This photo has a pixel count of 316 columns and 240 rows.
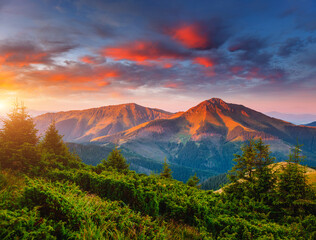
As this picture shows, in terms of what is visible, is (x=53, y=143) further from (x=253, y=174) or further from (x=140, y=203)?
(x=253, y=174)

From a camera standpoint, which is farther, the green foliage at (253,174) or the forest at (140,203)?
the green foliage at (253,174)

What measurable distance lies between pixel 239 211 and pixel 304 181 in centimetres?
545

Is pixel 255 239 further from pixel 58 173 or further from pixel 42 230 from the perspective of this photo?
pixel 58 173

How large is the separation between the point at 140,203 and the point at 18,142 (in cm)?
1438

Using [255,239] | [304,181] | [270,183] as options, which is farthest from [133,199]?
[304,181]

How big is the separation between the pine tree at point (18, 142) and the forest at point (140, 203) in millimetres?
64

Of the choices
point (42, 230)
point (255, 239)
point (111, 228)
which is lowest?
point (255, 239)

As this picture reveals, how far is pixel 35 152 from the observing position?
48.3ft

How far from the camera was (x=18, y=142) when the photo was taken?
15.4 meters

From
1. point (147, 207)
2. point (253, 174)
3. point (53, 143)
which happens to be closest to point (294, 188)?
point (253, 174)

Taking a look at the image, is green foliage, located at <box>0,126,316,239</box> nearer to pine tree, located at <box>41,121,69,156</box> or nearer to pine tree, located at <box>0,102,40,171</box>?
pine tree, located at <box>0,102,40,171</box>

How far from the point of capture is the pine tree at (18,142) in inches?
539

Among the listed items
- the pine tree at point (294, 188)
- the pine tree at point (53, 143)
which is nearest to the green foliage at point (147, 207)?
the pine tree at point (294, 188)

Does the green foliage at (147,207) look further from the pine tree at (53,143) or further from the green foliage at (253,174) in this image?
the pine tree at (53,143)
